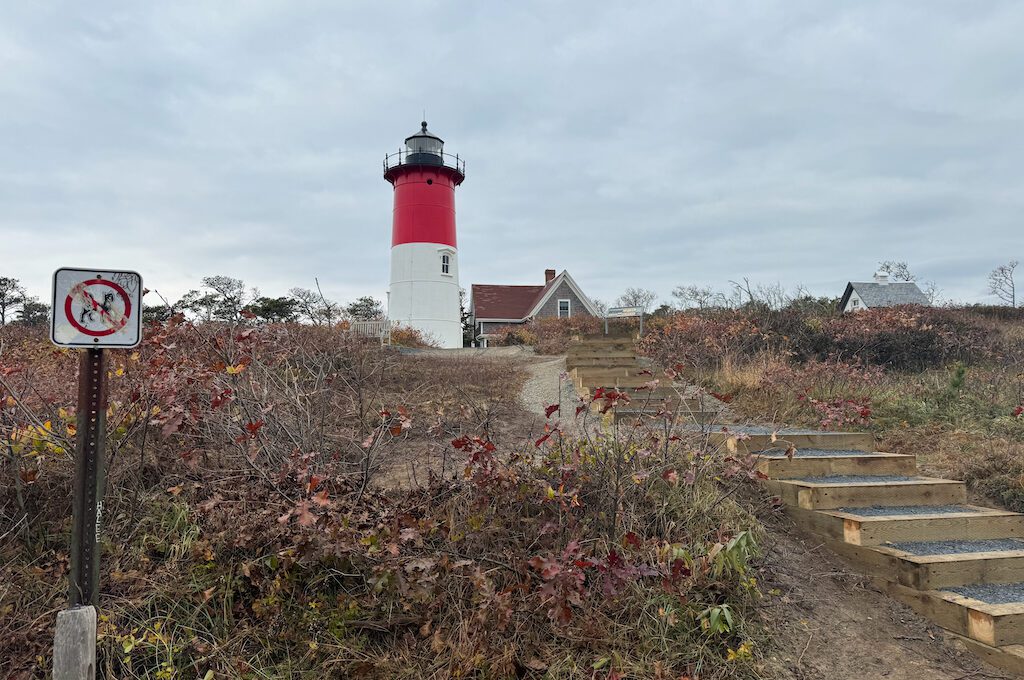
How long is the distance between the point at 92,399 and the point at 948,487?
5830 mm

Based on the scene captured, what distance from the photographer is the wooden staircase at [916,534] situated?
11.7 ft

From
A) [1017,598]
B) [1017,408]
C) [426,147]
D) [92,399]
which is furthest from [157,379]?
[426,147]

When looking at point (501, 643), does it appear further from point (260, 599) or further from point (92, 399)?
point (92, 399)

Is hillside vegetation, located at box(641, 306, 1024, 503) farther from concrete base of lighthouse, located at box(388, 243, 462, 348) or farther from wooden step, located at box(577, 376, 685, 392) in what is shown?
concrete base of lighthouse, located at box(388, 243, 462, 348)

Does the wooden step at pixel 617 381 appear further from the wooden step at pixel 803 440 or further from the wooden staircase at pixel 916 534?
the wooden staircase at pixel 916 534

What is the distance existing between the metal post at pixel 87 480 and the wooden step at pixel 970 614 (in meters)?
4.46

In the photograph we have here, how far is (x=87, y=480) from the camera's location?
2799mm

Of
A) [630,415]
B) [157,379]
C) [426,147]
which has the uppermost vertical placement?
[426,147]

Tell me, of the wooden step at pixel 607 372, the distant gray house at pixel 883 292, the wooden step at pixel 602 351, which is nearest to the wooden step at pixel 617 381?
the wooden step at pixel 607 372

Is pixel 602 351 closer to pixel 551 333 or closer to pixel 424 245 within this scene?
pixel 551 333

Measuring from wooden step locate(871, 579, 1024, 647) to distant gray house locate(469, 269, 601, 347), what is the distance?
28360 mm

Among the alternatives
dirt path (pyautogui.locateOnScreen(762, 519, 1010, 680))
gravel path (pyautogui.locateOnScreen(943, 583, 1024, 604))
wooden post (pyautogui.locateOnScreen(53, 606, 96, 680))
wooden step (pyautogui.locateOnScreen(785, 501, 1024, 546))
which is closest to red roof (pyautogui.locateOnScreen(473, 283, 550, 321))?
wooden step (pyautogui.locateOnScreen(785, 501, 1024, 546))

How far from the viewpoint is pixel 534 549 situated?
3.85 metres

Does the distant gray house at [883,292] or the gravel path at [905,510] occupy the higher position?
the distant gray house at [883,292]
